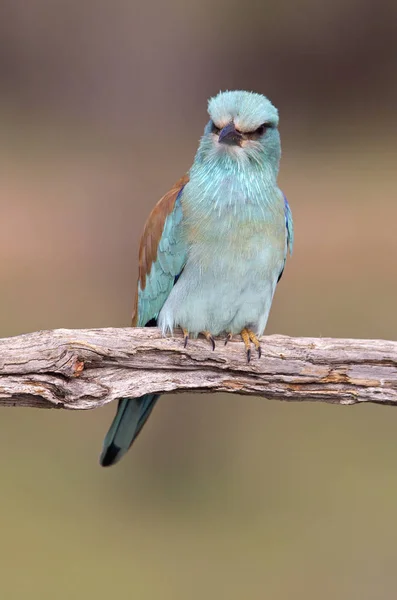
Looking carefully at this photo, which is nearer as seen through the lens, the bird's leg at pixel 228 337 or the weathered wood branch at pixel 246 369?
the weathered wood branch at pixel 246 369

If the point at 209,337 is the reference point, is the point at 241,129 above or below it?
above

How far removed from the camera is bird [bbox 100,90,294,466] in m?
1.15

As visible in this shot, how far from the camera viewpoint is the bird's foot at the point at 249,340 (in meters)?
1.11

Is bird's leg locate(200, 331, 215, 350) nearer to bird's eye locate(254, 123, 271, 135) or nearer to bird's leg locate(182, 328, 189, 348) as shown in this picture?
bird's leg locate(182, 328, 189, 348)

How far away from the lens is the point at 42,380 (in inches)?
39.0

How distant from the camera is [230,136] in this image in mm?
1119

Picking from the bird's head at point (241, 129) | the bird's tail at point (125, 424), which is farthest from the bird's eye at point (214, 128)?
the bird's tail at point (125, 424)

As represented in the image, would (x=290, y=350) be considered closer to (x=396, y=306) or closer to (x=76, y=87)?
(x=396, y=306)

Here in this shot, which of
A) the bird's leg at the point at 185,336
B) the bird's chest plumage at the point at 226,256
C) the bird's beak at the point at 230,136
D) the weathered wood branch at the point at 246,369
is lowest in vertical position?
the weathered wood branch at the point at 246,369

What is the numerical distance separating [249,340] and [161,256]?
0.17 m

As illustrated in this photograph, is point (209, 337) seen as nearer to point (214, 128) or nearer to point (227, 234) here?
point (227, 234)

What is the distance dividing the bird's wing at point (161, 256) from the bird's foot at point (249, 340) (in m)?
0.12

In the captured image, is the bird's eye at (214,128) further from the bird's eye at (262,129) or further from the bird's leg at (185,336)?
the bird's leg at (185,336)

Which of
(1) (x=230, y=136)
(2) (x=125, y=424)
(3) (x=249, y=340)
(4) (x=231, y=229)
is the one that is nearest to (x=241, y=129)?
(1) (x=230, y=136)
